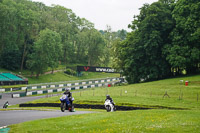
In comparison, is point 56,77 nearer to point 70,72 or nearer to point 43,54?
point 70,72

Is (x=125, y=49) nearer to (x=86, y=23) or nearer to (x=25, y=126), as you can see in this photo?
(x=25, y=126)

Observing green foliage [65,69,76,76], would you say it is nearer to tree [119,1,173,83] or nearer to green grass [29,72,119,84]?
green grass [29,72,119,84]

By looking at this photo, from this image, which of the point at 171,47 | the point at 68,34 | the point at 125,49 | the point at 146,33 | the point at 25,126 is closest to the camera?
the point at 25,126

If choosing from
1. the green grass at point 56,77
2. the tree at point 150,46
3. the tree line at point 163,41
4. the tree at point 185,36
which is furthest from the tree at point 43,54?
the tree at point 185,36

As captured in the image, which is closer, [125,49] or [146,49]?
[146,49]

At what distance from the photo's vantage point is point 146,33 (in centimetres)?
5644

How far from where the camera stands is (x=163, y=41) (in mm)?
57156

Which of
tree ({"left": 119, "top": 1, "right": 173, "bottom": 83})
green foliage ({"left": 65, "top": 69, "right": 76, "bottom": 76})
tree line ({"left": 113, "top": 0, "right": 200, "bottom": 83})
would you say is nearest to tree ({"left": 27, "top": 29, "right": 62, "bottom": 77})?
green foliage ({"left": 65, "top": 69, "right": 76, "bottom": 76})

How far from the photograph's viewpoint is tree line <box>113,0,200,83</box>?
49969mm

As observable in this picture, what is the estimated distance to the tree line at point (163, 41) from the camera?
164 ft

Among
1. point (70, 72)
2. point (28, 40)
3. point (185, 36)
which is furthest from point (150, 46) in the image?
point (28, 40)

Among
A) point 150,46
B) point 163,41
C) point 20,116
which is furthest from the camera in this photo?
point 163,41

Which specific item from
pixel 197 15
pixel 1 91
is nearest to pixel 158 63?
pixel 197 15

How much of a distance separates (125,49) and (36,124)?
4698 cm
